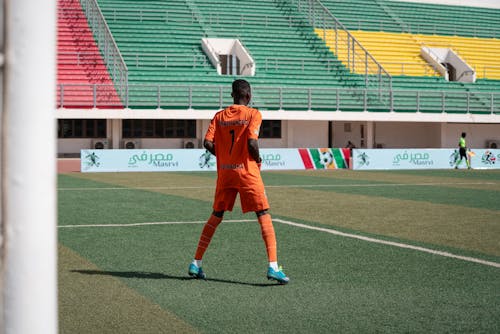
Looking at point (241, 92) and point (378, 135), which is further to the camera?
point (378, 135)

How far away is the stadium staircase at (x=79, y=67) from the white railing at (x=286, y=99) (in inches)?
1.7

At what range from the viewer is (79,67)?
36156 mm

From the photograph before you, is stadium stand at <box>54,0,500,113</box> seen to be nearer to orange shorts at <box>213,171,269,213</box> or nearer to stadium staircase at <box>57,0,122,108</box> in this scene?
stadium staircase at <box>57,0,122,108</box>

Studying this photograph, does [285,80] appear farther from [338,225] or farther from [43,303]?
[43,303]

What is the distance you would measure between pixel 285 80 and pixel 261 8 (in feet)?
23.9

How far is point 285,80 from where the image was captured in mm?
38125

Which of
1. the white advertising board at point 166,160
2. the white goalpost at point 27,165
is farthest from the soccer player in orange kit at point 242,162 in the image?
the white advertising board at point 166,160

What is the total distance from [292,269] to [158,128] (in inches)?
1182

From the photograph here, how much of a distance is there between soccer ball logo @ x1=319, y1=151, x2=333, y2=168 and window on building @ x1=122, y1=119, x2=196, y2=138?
6.95 meters

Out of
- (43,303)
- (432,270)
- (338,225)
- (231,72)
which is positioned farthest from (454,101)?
(43,303)

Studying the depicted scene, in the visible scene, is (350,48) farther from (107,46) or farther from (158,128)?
(107,46)

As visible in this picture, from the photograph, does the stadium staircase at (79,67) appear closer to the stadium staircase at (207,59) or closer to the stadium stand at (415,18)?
the stadium staircase at (207,59)

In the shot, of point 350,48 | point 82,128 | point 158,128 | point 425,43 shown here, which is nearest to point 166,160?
point 158,128

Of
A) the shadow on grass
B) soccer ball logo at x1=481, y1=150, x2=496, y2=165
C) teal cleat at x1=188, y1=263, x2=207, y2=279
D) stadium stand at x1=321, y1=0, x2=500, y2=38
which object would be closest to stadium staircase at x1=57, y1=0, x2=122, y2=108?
stadium stand at x1=321, y1=0, x2=500, y2=38
